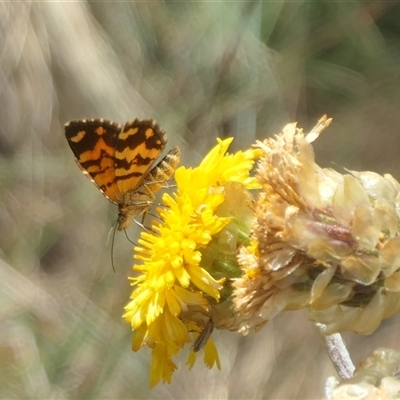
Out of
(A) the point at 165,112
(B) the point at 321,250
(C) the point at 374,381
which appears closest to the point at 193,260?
(B) the point at 321,250

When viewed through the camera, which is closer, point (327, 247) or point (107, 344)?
point (327, 247)

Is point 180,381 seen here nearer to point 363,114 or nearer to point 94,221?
point 94,221

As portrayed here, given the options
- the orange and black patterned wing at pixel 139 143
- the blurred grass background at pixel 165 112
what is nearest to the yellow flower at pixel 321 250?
the orange and black patterned wing at pixel 139 143

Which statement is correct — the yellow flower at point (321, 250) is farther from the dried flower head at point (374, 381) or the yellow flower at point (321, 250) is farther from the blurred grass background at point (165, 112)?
the blurred grass background at point (165, 112)

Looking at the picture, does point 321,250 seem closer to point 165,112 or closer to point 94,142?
point 94,142

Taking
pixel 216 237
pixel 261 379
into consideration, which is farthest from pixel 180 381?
pixel 216 237

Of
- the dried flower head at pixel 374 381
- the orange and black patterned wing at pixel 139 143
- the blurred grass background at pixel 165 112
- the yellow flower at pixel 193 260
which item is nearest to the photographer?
the dried flower head at pixel 374 381

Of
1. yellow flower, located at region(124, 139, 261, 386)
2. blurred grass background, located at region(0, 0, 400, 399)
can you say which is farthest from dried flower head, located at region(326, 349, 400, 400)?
blurred grass background, located at region(0, 0, 400, 399)

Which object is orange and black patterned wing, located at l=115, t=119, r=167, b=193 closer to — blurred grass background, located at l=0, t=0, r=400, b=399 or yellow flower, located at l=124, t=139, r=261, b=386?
yellow flower, located at l=124, t=139, r=261, b=386
